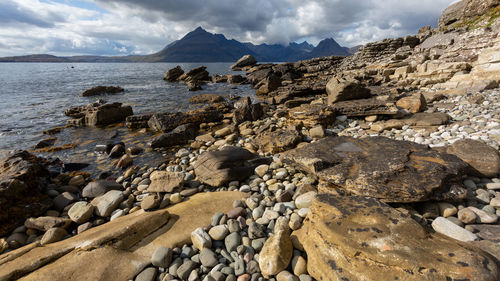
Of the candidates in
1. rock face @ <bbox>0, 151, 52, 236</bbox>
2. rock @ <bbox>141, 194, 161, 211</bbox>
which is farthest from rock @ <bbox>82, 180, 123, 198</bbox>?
rock @ <bbox>141, 194, 161, 211</bbox>

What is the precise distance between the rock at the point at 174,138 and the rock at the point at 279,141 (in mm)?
3590

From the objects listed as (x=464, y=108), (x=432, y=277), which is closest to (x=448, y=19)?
(x=464, y=108)

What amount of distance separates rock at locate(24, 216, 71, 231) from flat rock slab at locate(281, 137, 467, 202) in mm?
4765

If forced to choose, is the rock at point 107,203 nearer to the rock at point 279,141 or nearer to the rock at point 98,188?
the rock at point 98,188

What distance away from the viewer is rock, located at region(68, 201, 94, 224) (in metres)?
4.23

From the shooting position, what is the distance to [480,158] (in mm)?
3914

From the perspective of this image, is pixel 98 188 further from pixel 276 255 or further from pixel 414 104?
pixel 414 104

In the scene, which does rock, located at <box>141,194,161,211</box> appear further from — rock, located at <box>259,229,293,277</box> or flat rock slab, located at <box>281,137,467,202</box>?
flat rock slab, located at <box>281,137,467,202</box>

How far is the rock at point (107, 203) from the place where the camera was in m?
4.50

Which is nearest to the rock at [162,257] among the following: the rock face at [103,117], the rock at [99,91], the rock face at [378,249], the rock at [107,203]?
the rock face at [378,249]

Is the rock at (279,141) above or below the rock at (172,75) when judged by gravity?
below

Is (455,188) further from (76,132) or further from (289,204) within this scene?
(76,132)

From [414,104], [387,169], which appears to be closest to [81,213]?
[387,169]

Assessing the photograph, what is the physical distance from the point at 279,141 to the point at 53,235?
5815mm
